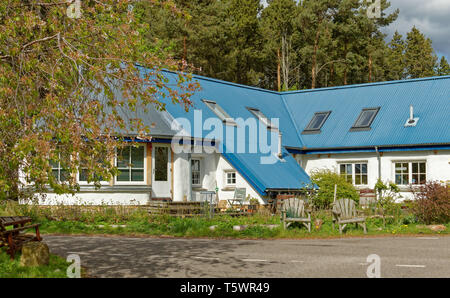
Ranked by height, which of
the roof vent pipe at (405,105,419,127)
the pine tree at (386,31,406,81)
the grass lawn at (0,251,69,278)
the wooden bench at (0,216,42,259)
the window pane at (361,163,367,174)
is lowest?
the grass lawn at (0,251,69,278)

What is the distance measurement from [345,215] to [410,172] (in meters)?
11.4

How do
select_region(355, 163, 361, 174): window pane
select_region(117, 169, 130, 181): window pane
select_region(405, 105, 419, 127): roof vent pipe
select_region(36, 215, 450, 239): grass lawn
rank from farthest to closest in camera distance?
select_region(355, 163, 361, 174): window pane → select_region(405, 105, 419, 127): roof vent pipe → select_region(117, 169, 130, 181): window pane → select_region(36, 215, 450, 239): grass lawn

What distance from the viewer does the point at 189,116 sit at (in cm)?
2686

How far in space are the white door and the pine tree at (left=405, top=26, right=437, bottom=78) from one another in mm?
49620

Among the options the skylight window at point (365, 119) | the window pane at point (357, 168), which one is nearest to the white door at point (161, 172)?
the window pane at point (357, 168)

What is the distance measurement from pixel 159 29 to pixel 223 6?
7161 mm

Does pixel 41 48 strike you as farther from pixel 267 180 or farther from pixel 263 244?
pixel 267 180

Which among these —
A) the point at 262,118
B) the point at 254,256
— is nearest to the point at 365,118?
the point at 262,118

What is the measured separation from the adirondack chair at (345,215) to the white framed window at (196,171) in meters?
9.13

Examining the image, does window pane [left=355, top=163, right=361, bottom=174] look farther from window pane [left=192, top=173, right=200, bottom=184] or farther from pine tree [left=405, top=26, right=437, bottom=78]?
pine tree [left=405, top=26, right=437, bottom=78]

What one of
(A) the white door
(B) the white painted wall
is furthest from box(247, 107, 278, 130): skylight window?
(A) the white door

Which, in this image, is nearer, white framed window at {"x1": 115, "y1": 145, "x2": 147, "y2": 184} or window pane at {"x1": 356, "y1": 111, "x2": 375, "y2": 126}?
white framed window at {"x1": 115, "y1": 145, "x2": 147, "y2": 184}

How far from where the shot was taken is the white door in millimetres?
24781

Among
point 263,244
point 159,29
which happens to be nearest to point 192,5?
point 159,29
